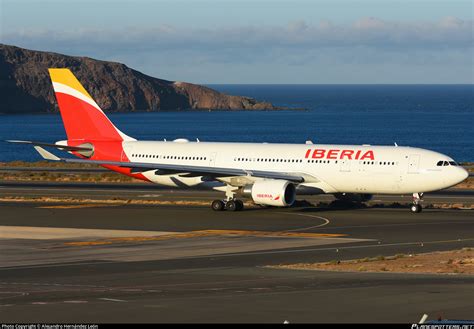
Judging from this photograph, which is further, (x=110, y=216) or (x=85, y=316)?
(x=110, y=216)

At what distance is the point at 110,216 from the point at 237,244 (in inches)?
598

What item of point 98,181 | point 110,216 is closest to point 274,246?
point 110,216

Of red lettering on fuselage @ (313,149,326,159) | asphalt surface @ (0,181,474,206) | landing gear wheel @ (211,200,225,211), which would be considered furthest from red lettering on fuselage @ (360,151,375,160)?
landing gear wheel @ (211,200,225,211)

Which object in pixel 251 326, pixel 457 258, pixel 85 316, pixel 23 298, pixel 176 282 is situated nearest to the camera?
pixel 251 326

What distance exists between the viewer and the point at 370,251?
42750 mm

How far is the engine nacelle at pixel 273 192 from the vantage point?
58438 mm

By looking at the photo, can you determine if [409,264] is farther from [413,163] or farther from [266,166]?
[266,166]

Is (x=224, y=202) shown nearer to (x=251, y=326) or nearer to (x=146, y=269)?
(x=146, y=269)

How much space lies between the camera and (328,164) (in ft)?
198

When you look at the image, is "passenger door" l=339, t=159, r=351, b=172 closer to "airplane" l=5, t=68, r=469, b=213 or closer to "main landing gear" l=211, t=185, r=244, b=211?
"airplane" l=5, t=68, r=469, b=213

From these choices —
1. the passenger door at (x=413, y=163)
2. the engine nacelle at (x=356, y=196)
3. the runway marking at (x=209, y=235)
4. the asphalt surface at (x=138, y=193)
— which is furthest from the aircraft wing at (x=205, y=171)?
the runway marking at (x=209, y=235)

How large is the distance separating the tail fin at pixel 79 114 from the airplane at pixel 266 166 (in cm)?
7

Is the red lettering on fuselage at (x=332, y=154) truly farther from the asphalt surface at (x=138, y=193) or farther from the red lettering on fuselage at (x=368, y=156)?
the asphalt surface at (x=138, y=193)

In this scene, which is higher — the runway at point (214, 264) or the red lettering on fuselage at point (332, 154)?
the red lettering on fuselage at point (332, 154)
